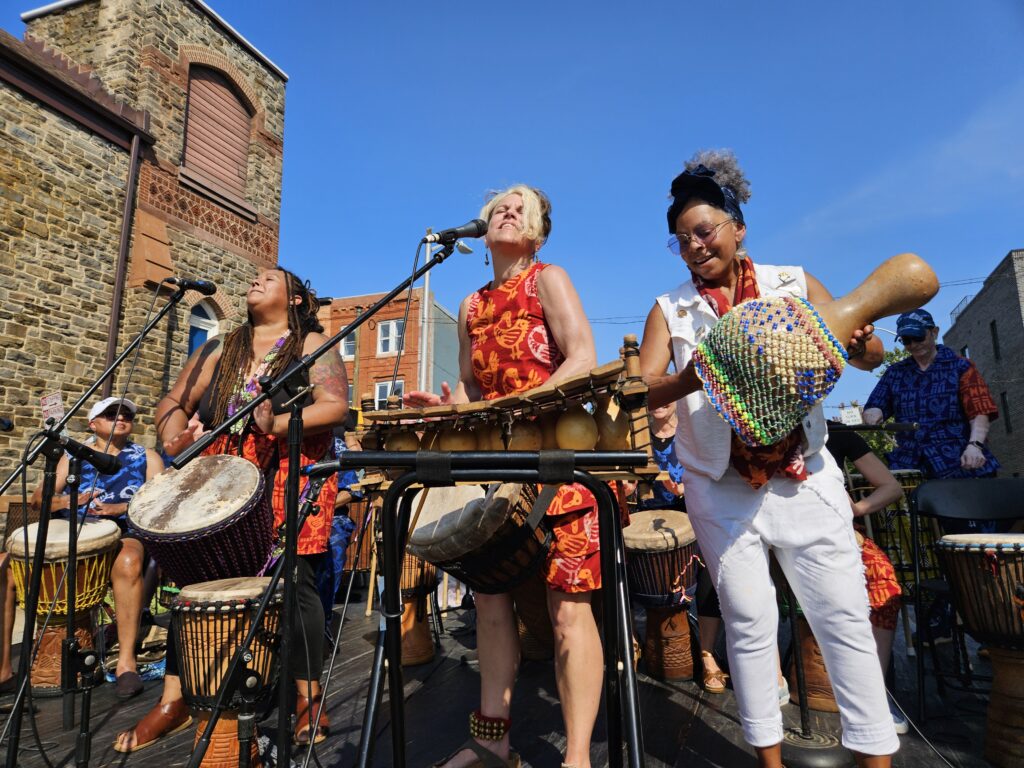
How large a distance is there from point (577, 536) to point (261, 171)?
1417cm

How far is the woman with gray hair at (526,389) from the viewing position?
209 centimetres

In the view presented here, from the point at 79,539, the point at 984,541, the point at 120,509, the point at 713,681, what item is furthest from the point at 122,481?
the point at 984,541

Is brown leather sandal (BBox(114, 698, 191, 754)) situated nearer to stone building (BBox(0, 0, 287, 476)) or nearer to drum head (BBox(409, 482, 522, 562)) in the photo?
drum head (BBox(409, 482, 522, 562))

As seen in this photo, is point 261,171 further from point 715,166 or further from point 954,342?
point 954,342

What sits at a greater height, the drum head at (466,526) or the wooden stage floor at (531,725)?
the drum head at (466,526)

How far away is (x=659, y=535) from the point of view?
359cm

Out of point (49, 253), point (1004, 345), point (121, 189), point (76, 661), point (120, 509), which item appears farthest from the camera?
point (1004, 345)

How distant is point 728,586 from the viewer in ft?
7.00

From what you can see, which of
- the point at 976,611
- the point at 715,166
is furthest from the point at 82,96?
the point at 976,611

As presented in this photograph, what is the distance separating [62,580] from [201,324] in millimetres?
8969

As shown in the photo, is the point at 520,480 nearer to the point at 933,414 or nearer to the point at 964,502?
the point at 964,502

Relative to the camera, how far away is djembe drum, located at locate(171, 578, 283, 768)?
247 cm

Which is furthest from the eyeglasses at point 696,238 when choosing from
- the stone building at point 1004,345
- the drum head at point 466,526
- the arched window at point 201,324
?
the stone building at point 1004,345

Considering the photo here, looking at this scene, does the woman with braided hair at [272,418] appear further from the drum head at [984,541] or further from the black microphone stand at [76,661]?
the drum head at [984,541]
